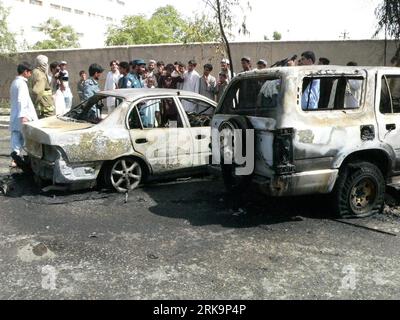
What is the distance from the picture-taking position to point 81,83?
30.6 ft

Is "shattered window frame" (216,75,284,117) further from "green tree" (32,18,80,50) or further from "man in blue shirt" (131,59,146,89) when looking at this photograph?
"green tree" (32,18,80,50)

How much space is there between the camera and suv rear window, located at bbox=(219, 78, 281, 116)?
500 cm

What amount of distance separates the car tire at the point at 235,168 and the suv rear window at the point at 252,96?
0.91ft

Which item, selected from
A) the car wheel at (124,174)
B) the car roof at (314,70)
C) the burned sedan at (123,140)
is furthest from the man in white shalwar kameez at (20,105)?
the car roof at (314,70)

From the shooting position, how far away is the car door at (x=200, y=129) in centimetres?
651

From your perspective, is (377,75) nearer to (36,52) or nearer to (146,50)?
(146,50)

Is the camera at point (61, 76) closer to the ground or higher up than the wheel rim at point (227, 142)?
higher up

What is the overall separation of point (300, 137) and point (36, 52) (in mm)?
14336

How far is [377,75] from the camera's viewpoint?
511cm

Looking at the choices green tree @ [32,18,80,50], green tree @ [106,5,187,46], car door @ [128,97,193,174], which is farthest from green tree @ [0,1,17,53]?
green tree @ [32,18,80,50]

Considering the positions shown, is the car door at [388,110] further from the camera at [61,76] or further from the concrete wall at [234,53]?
the camera at [61,76]

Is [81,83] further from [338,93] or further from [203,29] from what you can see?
[338,93]

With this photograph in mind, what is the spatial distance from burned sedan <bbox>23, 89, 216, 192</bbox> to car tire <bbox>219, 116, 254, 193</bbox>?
1.26 meters

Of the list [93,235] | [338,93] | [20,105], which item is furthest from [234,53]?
[93,235]
